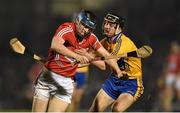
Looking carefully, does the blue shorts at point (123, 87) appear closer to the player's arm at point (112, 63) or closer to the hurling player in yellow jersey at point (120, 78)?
the hurling player in yellow jersey at point (120, 78)

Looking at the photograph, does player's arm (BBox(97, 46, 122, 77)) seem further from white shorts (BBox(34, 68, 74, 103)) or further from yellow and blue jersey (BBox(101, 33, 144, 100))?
white shorts (BBox(34, 68, 74, 103))

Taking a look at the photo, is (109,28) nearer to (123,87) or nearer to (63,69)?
(123,87)

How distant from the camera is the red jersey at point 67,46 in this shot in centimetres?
1130

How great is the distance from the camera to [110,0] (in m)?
20.2

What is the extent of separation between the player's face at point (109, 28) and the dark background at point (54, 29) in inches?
246

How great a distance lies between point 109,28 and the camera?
39.5ft

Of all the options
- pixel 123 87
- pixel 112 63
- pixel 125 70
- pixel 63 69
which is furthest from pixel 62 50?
pixel 123 87

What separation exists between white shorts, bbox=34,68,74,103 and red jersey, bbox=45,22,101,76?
0.07m

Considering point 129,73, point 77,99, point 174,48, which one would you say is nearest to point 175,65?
point 174,48

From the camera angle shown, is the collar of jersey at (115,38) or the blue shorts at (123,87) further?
the blue shorts at (123,87)

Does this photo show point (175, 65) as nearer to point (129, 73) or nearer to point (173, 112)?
point (173, 112)

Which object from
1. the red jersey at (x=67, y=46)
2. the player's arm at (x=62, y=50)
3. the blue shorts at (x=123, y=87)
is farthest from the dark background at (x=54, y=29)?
the player's arm at (x=62, y=50)

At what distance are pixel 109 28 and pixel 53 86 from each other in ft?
3.85

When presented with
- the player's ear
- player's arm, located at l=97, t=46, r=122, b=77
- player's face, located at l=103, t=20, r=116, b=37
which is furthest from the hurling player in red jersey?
the player's ear
